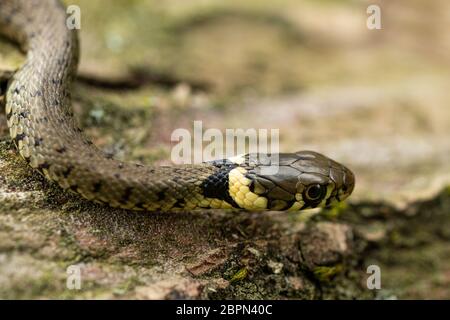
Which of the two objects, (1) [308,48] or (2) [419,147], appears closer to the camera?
(2) [419,147]

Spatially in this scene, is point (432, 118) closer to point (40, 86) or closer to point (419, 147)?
point (419, 147)

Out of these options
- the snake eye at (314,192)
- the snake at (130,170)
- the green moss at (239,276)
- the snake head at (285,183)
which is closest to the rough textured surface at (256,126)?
the green moss at (239,276)

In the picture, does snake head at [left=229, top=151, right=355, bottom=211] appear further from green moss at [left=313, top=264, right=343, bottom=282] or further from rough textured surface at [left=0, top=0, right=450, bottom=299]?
green moss at [left=313, top=264, right=343, bottom=282]

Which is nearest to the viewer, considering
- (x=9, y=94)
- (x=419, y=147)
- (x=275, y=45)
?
(x=9, y=94)

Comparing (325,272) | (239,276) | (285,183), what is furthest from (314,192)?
(239,276)

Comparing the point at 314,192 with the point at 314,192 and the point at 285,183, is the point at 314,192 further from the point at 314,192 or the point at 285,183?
the point at 285,183

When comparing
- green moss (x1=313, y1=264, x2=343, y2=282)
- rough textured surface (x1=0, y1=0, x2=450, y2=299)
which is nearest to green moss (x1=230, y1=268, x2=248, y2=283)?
rough textured surface (x1=0, y1=0, x2=450, y2=299)

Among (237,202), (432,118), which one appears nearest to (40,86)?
(237,202)
